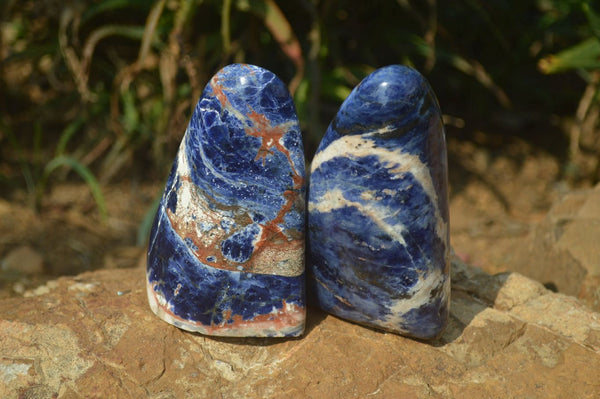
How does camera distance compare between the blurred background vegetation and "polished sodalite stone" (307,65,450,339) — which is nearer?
"polished sodalite stone" (307,65,450,339)

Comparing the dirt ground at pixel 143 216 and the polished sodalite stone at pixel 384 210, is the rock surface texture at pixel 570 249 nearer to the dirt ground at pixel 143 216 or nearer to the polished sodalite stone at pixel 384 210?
the dirt ground at pixel 143 216

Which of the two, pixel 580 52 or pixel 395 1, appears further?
pixel 395 1

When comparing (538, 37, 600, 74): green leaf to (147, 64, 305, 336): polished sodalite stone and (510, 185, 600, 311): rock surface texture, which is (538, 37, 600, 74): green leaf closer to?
(510, 185, 600, 311): rock surface texture

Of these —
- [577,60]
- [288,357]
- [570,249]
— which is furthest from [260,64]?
[288,357]

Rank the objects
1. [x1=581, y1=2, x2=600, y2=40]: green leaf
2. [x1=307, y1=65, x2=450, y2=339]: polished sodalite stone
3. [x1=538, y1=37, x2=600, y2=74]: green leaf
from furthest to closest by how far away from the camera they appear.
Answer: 1. [x1=538, y1=37, x2=600, y2=74]: green leaf
2. [x1=581, y1=2, x2=600, y2=40]: green leaf
3. [x1=307, y1=65, x2=450, y2=339]: polished sodalite stone

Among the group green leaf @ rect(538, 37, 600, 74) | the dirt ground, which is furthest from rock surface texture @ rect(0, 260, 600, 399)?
green leaf @ rect(538, 37, 600, 74)

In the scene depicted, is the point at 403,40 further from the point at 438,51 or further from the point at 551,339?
the point at 551,339

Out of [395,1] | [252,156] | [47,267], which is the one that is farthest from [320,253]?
[395,1]
